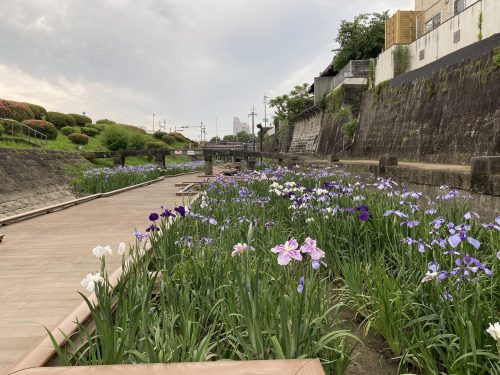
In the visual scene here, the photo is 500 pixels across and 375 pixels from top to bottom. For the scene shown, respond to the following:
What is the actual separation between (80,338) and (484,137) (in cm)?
1246

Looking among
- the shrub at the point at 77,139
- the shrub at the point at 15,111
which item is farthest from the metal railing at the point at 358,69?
the shrub at the point at 15,111

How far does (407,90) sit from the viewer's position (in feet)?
62.1

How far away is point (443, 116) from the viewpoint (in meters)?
14.9

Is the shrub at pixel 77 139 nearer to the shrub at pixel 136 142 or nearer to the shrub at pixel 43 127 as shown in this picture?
the shrub at pixel 43 127

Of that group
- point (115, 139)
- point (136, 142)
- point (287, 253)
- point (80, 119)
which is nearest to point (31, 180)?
point (287, 253)

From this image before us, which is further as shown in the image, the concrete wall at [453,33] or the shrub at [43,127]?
the shrub at [43,127]

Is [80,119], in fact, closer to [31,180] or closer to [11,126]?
[11,126]

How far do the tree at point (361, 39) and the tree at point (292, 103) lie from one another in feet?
35.8

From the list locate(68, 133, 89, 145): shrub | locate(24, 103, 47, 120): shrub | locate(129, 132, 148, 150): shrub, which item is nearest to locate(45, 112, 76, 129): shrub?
locate(24, 103, 47, 120): shrub

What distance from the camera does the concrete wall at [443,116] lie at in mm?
12180

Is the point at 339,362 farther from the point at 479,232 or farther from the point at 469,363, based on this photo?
the point at 479,232

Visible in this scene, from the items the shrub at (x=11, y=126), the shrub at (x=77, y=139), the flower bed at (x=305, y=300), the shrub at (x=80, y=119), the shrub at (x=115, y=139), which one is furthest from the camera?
the shrub at (x=80, y=119)

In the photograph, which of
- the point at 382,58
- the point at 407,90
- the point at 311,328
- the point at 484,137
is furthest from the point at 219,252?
the point at 382,58

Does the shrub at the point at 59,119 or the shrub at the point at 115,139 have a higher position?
the shrub at the point at 59,119
